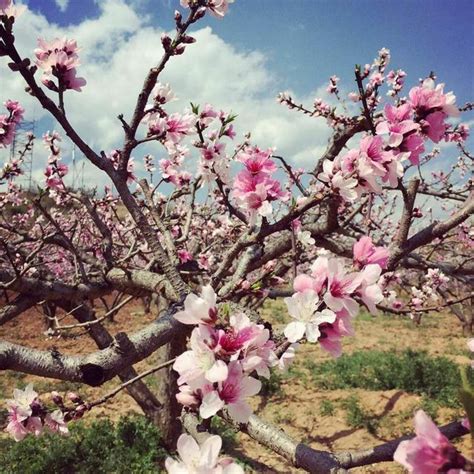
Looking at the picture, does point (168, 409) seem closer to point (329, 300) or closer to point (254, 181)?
point (254, 181)

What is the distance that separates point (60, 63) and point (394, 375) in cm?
813

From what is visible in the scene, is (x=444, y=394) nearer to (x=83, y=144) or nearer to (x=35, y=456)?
(x=35, y=456)

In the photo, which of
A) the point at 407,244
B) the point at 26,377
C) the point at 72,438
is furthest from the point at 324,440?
the point at 26,377

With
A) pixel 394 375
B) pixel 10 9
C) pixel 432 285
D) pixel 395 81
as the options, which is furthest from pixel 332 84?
pixel 394 375

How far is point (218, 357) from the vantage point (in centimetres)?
101

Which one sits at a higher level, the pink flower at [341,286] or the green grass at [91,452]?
the pink flower at [341,286]

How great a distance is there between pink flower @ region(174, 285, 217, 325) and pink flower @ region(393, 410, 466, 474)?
508 mm

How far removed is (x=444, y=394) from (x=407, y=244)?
20.5ft

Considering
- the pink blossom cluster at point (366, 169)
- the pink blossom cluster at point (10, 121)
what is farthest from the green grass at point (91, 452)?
the pink blossom cluster at point (366, 169)

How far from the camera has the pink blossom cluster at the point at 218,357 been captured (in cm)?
99

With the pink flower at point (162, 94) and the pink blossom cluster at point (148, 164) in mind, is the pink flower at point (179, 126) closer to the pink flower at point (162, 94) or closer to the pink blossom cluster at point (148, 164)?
the pink flower at point (162, 94)

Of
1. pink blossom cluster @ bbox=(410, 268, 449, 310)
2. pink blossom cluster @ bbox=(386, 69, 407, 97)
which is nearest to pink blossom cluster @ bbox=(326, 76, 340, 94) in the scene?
pink blossom cluster @ bbox=(386, 69, 407, 97)

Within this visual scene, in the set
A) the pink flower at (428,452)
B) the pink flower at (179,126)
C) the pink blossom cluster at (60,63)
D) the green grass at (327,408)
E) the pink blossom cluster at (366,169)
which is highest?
the pink blossom cluster at (60,63)

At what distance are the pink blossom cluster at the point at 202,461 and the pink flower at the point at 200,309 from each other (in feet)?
0.85
